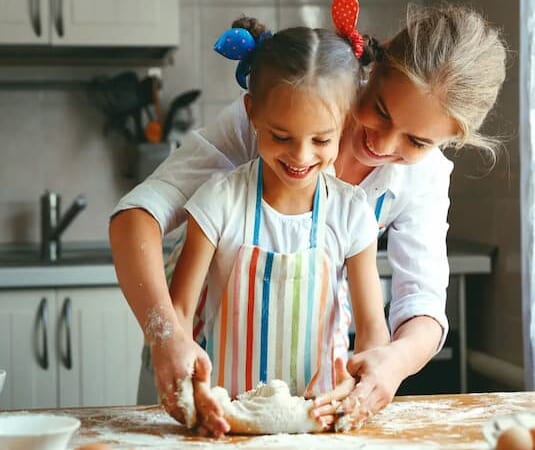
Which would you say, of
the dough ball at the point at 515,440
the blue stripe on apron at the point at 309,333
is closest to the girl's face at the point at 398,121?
the blue stripe on apron at the point at 309,333

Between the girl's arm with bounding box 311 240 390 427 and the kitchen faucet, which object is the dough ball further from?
the kitchen faucet

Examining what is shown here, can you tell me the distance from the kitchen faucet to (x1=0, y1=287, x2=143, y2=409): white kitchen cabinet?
0.30m

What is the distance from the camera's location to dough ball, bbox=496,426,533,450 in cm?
92

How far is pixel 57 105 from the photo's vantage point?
2986 millimetres

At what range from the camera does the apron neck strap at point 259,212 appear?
1384 millimetres

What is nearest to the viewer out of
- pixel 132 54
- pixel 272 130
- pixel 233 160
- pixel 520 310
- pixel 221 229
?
pixel 272 130

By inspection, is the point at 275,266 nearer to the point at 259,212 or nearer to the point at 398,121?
the point at 259,212

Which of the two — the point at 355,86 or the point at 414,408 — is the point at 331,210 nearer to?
the point at 355,86

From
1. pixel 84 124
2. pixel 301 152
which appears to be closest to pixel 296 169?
pixel 301 152

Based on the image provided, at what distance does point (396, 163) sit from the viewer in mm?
1411

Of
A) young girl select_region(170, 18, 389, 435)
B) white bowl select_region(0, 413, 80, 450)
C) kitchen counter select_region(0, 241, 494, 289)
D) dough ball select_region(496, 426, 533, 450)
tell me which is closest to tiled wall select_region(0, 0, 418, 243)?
kitchen counter select_region(0, 241, 494, 289)

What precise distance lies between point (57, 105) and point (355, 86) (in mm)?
1839

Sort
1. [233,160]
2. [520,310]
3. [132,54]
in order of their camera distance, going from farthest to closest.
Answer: [132,54]
[520,310]
[233,160]

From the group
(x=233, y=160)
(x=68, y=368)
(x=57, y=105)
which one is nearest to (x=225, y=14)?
(x=57, y=105)
